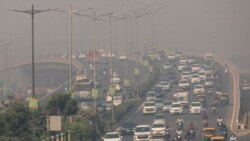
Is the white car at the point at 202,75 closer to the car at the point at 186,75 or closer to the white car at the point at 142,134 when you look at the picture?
the car at the point at 186,75

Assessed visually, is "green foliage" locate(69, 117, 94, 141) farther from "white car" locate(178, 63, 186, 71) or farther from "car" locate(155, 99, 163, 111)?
"white car" locate(178, 63, 186, 71)

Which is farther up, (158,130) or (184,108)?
(184,108)

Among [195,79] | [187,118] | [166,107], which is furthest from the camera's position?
[195,79]

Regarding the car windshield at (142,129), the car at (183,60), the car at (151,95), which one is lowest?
the car windshield at (142,129)

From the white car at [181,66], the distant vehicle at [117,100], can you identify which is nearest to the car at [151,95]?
the distant vehicle at [117,100]

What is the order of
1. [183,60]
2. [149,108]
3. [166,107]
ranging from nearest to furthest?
[149,108] → [166,107] → [183,60]

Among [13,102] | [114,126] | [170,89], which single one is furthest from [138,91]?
[13,102]

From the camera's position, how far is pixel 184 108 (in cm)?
11169

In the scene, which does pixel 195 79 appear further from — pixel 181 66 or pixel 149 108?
pixel 149 108

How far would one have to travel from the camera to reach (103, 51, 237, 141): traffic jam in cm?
7825

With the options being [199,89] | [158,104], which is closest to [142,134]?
[158,104]

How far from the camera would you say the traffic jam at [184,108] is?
78.2 meters

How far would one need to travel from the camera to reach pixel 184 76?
5837 inches

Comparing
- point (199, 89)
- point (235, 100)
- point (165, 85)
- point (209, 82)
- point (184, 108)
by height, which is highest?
point (209, 82)
